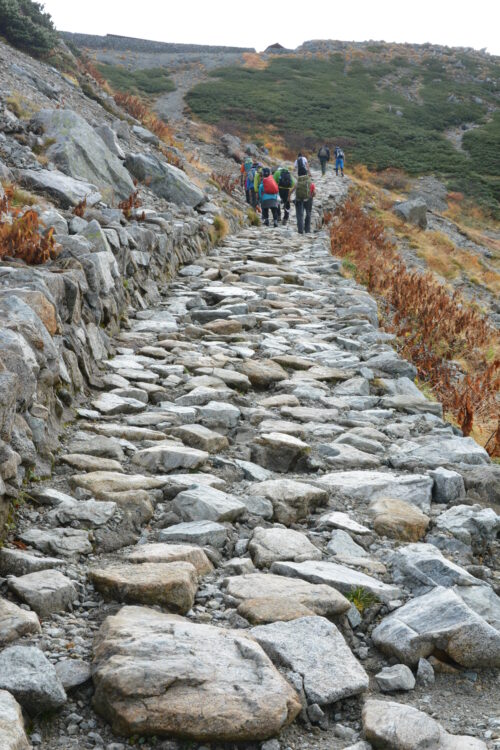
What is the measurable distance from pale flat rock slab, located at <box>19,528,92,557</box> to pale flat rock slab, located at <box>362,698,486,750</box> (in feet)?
4.58

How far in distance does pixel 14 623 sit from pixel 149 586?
0.54 meters

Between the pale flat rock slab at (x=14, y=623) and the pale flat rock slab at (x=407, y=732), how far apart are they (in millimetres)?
1134

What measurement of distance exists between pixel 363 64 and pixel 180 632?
7581 cm

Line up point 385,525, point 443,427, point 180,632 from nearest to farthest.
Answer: point 180,632 < point 385,525 < point 443,427

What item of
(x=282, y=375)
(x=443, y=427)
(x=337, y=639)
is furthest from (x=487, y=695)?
(x=282, y=375)

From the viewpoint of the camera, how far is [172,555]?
304cm

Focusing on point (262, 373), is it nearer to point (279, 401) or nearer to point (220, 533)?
point (279, 401)

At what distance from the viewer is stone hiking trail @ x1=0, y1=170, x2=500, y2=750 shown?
212 cm

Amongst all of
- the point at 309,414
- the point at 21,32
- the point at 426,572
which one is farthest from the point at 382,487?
the point at 21,32

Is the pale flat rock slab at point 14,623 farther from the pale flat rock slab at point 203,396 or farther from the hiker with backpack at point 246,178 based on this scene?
the hiker with backpack at point 246,178

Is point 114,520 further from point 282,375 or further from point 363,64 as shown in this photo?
point 363,64

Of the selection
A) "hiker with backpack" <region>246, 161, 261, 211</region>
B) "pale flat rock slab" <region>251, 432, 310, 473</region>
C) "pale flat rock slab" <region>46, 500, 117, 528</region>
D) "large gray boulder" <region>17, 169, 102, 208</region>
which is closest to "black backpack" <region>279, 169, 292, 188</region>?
"hiker with backpack" <region>246, 161, 261, 211</region>

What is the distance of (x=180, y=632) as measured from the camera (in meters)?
2.38

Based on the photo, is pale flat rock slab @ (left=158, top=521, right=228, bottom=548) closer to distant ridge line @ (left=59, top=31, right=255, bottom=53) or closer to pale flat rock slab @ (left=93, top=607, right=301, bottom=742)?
pale flat rock slab @ (left=93, top=607, right=301, bottom=742)
